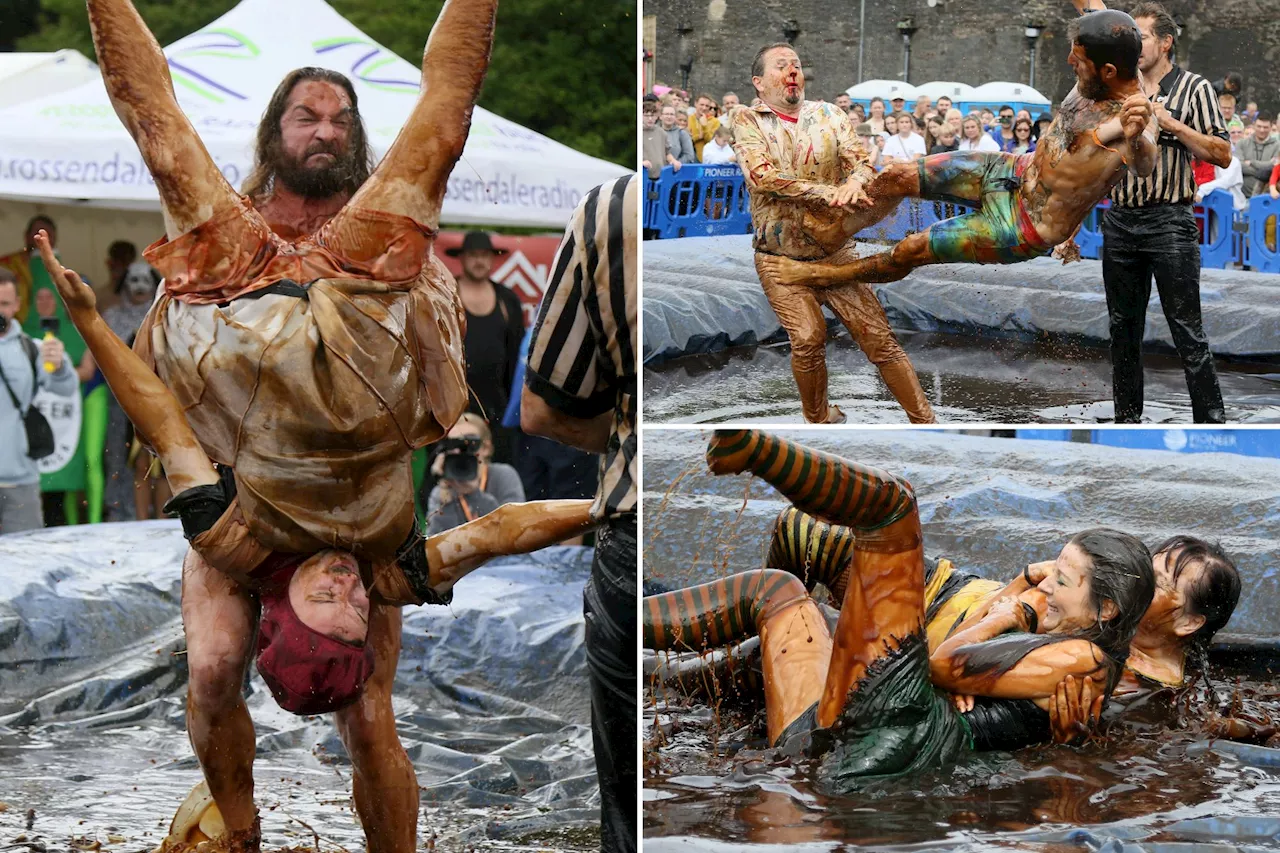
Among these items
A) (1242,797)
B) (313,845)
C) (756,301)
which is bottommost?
(313,845)

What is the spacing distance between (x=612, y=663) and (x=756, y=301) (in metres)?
2.77

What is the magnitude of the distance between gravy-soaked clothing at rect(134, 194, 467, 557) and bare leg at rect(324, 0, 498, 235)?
0.04 m

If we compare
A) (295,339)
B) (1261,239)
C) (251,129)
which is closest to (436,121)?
(295,339)

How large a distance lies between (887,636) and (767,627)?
1.41 ft

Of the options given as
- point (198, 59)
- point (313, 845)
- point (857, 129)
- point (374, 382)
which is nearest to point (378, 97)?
point (198, 59)

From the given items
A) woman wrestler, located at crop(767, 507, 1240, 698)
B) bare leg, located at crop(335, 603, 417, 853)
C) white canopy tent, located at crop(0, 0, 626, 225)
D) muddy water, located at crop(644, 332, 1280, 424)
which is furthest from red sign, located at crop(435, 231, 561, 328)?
bare leg, located at crop(335, 603, 417, 853)

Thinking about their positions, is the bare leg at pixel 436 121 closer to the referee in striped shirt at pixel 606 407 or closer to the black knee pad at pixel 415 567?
the referee in striped shirt at pixel 606 407

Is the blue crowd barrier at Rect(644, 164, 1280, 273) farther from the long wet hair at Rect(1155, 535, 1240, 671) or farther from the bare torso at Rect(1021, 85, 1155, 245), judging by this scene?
the long wet hair at Rect(1155, 535, 1240, 671)

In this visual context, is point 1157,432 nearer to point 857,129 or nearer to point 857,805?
point 857,129

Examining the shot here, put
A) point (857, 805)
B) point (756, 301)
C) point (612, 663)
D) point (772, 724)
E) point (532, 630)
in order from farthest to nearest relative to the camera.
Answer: point (532, 630)
point (756, 301)
point (772, 724)
point (857, 805)
point (612, 663)

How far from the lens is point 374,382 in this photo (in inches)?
141

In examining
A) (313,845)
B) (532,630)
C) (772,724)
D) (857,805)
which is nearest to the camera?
(857,805)

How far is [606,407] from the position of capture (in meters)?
3.47

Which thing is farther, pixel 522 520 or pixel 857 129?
pixel 857 129
